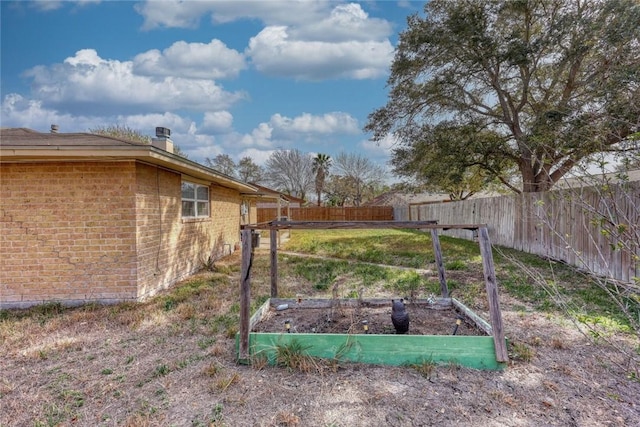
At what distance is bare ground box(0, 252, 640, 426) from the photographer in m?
2.59

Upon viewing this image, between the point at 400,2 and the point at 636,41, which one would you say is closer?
the point at 636,41

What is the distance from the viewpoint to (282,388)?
2984 mm

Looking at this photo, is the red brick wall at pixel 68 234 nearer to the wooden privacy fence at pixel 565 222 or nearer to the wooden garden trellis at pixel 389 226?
the wooden garden trellis at pixel 389 226

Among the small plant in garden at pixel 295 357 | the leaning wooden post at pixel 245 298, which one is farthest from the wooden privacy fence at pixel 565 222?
the leaning wooden post at pixel 245 298

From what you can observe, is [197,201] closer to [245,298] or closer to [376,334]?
[245,298]

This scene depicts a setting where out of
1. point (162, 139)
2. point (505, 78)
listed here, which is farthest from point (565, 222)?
point (162, 139)

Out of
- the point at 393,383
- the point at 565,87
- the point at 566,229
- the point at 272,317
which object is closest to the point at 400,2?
the point at 565,87

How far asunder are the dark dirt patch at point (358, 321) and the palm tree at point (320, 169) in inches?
1331

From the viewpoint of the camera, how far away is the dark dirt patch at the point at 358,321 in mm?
3924

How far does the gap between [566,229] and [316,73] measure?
869 cm

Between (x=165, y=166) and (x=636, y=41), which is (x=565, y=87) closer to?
(x=636, y=41)

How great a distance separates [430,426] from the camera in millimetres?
2475

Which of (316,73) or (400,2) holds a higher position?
(400,2)

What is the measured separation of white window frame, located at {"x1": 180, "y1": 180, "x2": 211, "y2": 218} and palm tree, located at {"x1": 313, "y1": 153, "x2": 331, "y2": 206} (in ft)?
93.9
